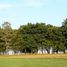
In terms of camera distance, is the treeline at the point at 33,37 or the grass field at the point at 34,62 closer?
the grass field at the point at 34,62

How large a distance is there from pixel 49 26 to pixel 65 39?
18.6 ft

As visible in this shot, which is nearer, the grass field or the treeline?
the grass field

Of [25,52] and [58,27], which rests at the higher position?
[58,27]

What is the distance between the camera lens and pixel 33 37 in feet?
238

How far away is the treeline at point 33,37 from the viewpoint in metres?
71.5

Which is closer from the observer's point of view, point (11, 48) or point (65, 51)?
point (11, 48)

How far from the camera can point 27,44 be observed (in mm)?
71375

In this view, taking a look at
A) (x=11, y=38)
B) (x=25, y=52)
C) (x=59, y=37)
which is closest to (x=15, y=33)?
(x=11, y=38)

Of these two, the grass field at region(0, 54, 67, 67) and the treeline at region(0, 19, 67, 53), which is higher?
the treeline at region(0, 19, 67, 53)

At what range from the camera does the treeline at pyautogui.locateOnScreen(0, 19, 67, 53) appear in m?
71.5

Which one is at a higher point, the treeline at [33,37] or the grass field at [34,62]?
the treeline at [33,37]

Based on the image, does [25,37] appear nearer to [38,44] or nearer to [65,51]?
[38,44]

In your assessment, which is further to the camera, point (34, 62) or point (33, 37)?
point (33, 37)

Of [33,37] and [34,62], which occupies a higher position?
[33,37]
